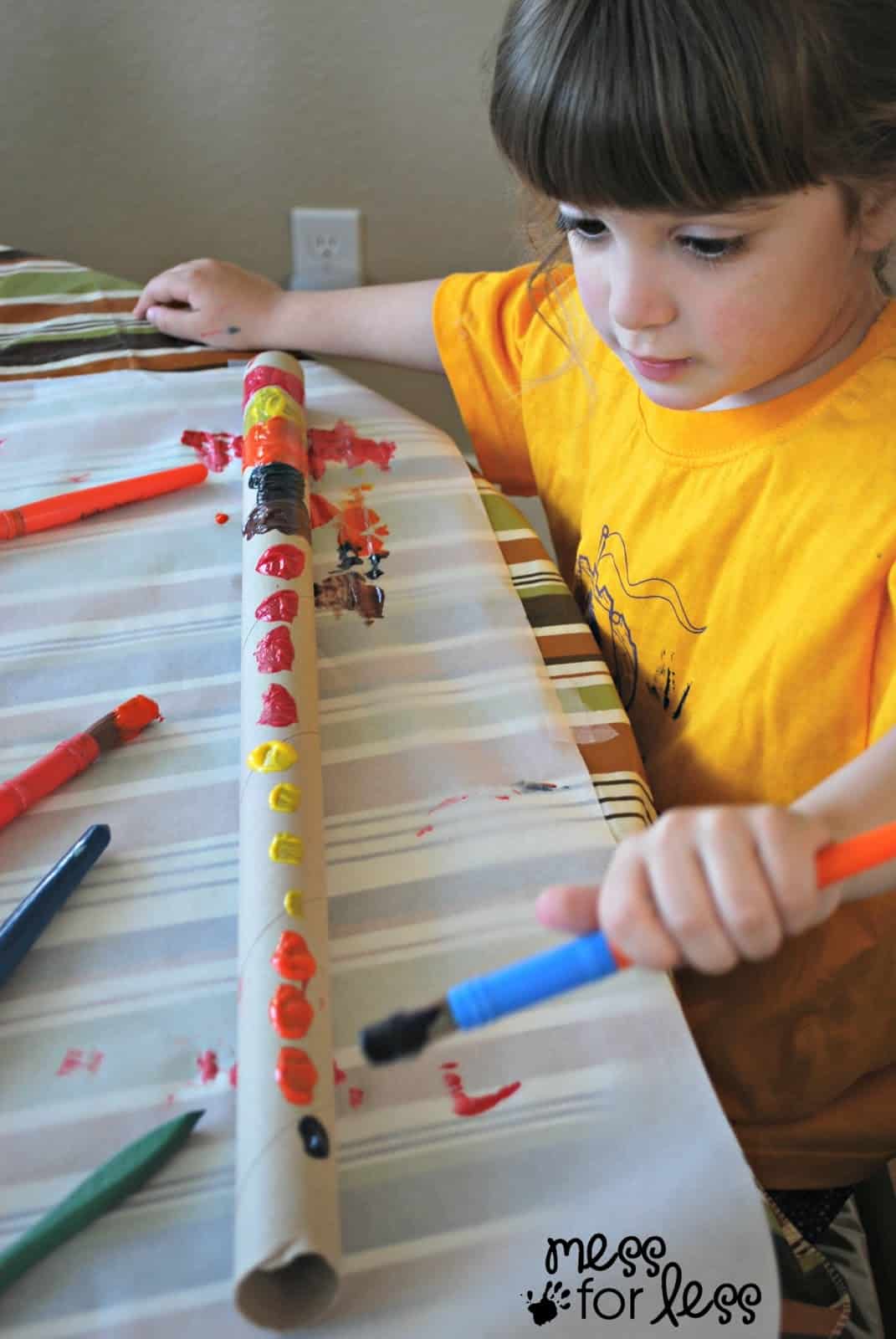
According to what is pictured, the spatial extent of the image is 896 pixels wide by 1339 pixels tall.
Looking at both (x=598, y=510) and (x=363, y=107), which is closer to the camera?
(x=598, y=510)

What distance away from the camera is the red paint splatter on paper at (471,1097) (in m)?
0.43

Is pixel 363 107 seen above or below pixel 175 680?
above

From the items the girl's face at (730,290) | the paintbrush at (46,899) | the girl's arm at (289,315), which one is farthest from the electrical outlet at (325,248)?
the paintbrush at (46,899)

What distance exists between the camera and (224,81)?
1.26 meters

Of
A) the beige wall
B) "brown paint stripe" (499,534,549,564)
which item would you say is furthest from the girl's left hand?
the beige wall

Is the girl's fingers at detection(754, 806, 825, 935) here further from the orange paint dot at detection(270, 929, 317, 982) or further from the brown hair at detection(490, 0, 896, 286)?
the brown hair at detection(490, 0, 896, 286)

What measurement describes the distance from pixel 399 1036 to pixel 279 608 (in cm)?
32

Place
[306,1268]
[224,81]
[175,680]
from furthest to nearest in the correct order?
1. [224,81]
2. [175,680]
3. [306,1268]

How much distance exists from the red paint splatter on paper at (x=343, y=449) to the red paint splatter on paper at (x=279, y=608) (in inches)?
6.0

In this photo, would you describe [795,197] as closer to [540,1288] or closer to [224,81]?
[540,1288]

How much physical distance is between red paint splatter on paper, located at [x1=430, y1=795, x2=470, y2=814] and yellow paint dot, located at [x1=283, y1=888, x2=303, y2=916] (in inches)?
3.4

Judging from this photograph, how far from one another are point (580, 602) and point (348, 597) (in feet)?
0.73

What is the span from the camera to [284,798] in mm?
513

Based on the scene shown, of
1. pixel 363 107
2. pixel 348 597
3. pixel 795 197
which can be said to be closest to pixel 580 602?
pixel 348 597
